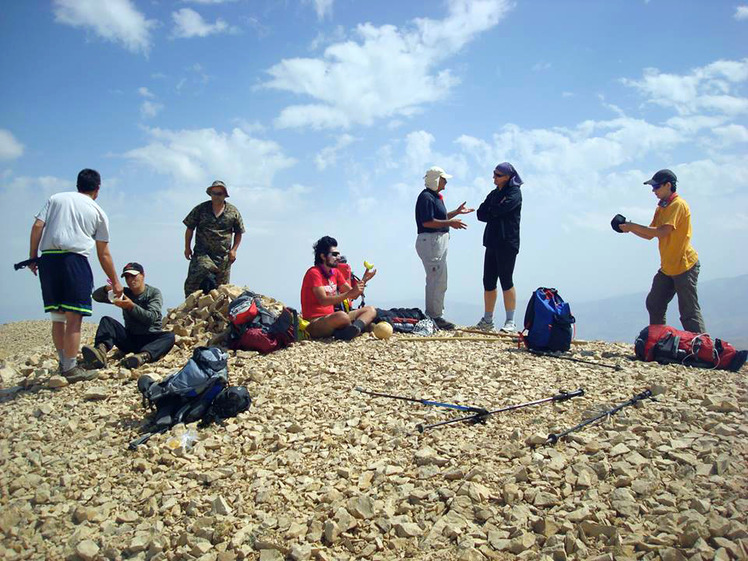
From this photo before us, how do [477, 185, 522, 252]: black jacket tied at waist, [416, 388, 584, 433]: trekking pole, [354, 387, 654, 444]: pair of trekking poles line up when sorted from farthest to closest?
[477, 185, 522, 252]: black jacket tied at waist, [416, 388, 584, 433]: trekking pole, [354, 387, 654, 444]: pair of trekking poles

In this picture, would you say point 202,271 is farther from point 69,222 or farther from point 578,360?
point 578,360

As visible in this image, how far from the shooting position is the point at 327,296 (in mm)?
7410

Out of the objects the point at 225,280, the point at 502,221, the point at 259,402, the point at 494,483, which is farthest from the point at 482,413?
the point at 225,280

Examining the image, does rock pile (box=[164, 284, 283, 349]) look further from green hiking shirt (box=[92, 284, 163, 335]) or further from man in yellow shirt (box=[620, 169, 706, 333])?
man in yellow shirt (box=[620, 169, 706, 333])

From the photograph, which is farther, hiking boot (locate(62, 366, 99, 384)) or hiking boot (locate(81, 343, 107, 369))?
hiking boot (locate(81, 343, 107, 369))

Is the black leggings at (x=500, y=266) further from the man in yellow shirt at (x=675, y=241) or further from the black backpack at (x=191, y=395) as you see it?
the black backpack at (x=191, y=395)

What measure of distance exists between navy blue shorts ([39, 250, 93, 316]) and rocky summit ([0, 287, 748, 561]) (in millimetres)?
947

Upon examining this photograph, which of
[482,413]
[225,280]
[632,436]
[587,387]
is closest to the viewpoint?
[632,436]

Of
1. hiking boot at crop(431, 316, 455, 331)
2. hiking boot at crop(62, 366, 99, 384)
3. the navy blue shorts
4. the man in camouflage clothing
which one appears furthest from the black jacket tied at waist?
hiking boot at crop(62, 366, 99, 384)

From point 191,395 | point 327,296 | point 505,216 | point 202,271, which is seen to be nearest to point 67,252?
point 191,395

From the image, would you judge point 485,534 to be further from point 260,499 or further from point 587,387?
point 587,387

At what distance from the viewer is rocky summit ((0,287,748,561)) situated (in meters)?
3.10

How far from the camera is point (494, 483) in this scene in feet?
11.6

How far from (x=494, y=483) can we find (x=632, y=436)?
1222 millimetres
